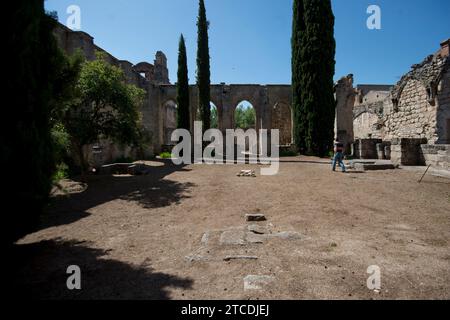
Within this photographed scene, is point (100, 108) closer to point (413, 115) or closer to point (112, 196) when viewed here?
point (112, 196)

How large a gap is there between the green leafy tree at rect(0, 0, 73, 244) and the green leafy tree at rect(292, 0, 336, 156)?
16.4m

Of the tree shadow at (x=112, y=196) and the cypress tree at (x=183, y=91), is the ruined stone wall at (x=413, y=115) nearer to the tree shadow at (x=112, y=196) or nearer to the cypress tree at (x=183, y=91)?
the tree shadow at (x=112, y=196)

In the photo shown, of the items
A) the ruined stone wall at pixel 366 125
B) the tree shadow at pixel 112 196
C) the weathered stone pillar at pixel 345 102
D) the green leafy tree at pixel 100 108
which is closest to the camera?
the tree shadow at pixel 112 196

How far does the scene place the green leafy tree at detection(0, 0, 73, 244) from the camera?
2.60 m

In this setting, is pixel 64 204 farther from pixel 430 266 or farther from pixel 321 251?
pixel 430 266

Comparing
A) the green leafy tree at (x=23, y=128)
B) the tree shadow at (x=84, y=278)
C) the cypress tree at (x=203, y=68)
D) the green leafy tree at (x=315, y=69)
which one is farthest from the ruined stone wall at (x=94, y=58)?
the green leafy tree at (x=315, y=69)

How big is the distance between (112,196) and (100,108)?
4.11m

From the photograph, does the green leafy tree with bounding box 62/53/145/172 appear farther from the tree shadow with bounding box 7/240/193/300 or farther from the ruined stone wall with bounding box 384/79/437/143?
the ruined stone wall with bounding box 384/79/437/143

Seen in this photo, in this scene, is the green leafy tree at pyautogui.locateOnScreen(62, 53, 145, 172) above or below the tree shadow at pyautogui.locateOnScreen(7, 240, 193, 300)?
above

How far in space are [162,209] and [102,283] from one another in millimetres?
3234

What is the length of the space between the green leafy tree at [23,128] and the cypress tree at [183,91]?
17746mm

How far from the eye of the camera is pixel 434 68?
12383mm

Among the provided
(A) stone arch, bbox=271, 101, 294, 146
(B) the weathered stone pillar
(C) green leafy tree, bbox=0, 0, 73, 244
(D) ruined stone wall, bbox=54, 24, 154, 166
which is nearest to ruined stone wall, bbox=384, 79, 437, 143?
(B) the weathered stone pillar

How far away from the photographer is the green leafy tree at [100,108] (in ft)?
29.7
